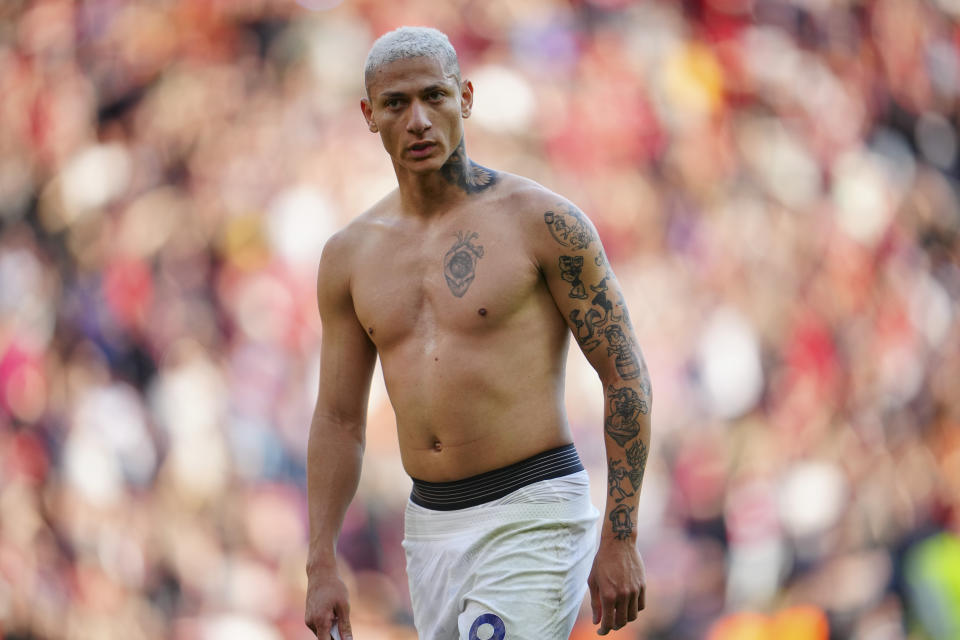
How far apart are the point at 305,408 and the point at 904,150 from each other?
2.94 metres

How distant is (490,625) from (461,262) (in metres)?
0.80

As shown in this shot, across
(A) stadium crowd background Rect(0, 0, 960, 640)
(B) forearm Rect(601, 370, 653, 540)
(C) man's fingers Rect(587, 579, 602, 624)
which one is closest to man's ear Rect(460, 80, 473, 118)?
(B) forearm Rect(601, 370, 653, 540)

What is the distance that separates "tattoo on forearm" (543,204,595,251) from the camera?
2621 millimetres

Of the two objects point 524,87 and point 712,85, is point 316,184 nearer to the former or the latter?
point 524,87

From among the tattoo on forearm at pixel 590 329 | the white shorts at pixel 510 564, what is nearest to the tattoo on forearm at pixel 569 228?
the tattoo on forearm at pixel 590 329

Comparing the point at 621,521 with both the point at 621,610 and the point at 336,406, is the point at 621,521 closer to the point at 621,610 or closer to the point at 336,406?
the point at 621,610

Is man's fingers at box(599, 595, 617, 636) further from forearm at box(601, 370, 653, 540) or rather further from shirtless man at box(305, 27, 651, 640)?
forearm at box(601, 370, 653, 540)

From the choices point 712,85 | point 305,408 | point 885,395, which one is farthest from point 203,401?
point 885,395

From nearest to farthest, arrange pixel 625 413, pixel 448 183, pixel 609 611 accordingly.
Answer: pixel 609 611, pixel 625 413, pixel 448 183

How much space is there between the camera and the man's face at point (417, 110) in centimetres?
268

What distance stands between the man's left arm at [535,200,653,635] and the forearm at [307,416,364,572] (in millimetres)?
677

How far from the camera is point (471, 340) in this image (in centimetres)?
266

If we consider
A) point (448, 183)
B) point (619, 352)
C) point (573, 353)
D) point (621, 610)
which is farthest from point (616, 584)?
point (573, 353)

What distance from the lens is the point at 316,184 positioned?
5340 mm
